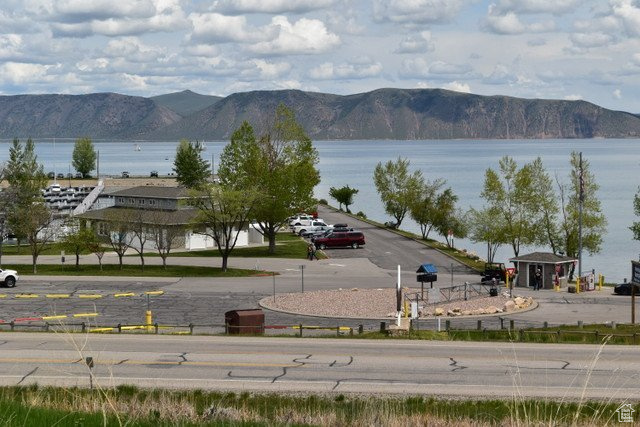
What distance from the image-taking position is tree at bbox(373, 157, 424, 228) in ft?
306

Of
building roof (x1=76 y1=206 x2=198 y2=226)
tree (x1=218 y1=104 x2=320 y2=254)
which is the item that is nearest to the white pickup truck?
tree (x1=218 y1=104 x2=320 y2=254)

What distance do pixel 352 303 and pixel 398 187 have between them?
50958 millimetres

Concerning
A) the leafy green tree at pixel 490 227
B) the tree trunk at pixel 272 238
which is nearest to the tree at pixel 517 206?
the leafy green tree at pixel 490 227

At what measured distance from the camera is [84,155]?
167 m

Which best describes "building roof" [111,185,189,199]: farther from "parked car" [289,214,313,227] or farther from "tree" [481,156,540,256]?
"tree" [481,156,540,256]

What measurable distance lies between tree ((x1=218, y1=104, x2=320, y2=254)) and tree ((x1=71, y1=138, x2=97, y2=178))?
9418 centimetres

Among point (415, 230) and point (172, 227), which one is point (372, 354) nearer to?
point (172, 227)

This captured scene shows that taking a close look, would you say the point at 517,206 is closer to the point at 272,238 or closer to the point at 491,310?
the point at 272,238

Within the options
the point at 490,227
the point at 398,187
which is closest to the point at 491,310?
the point at 490,227

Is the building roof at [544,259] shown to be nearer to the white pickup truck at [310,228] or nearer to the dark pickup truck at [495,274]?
the dark pickup truck at [495,274]

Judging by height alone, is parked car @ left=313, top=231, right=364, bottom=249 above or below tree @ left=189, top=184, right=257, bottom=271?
below

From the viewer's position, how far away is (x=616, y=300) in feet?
167

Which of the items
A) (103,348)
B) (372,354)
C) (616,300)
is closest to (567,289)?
(616,300)

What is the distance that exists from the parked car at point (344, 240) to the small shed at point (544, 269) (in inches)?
807
